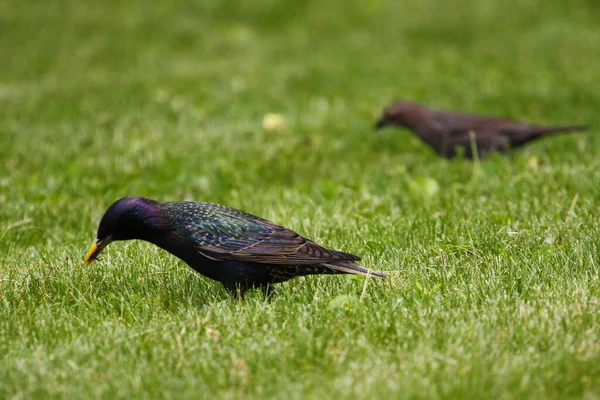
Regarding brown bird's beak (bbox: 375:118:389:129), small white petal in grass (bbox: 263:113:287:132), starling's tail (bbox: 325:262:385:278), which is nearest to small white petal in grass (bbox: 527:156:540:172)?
brown bird's beak (bbox: 375:118:389:129)

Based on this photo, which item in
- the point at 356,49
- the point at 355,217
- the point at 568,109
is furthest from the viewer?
the point at 356,49

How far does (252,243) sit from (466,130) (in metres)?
4.46


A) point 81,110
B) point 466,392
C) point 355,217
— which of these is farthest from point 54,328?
point 81,110

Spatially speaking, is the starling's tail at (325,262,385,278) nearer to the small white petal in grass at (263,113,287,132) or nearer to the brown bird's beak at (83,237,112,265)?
the brown bird's beak at (83,237,112,265)

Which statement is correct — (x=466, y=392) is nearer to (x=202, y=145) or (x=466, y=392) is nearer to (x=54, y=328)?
(x=54, y=328)

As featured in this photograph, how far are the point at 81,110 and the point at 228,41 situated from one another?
4969mm

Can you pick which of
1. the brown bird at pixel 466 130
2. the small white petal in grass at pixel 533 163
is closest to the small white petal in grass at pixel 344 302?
the small white petal in grass at pixel 533 163

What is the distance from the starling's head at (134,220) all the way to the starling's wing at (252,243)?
6.8 inches

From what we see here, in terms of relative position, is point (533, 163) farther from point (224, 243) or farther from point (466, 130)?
point (224, 243)

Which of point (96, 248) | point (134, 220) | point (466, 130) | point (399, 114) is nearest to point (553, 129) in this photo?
point (466, 130)

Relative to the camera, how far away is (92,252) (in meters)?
4.26

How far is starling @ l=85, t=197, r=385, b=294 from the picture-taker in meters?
4.03

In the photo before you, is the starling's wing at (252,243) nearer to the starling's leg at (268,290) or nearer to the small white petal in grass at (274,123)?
the starling's leg at (268,290)

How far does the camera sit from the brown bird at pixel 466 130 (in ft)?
25.4
